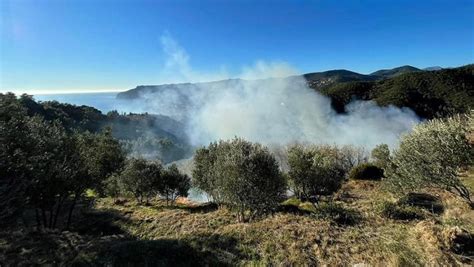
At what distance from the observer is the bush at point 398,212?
20.4m

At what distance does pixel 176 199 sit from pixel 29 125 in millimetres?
36424

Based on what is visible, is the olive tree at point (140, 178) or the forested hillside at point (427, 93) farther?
the forested hillside at point (427, 93)

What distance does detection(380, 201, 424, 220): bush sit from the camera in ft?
67.0

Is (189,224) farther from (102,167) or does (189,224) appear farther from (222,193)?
(102,167)

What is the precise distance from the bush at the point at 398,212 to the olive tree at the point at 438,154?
1.67 m

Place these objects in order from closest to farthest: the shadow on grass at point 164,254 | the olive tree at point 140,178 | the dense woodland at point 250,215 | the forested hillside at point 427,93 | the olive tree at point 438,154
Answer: the shadow on grass at point 164,254, the dense woodland at point 250,215, the olive tree at point 438,154, the olive tree at point 140,178, the forested hillside at point 427,93

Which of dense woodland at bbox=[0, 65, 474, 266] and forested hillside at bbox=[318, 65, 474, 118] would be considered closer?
dense woodland at bbox=[0, 65, 474, 266]

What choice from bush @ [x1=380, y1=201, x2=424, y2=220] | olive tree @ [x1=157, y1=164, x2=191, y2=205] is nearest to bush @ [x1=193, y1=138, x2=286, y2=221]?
bush @ [x1=380, y1=201, x2=424, y2=220]

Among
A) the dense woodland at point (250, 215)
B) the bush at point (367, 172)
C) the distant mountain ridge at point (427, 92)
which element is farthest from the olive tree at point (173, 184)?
the distant mountain ridge at point (427, 92)

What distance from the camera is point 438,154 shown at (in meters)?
18.7

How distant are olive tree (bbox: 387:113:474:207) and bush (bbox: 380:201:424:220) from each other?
167cm

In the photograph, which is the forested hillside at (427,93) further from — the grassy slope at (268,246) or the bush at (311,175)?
the grassy slope at (268,246)

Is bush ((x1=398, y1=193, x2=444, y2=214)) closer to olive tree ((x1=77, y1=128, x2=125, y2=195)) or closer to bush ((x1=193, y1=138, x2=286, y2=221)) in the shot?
bush ((x1=193, y1=138, x2=286, y2=221))

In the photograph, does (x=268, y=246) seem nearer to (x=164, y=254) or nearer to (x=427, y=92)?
(x=164, y=254)
